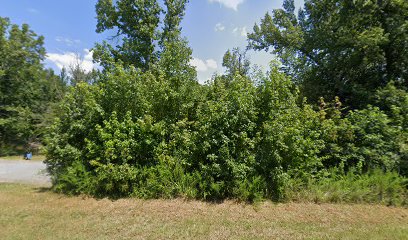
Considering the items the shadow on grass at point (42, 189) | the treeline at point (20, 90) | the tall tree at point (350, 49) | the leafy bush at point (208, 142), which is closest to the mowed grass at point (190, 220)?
the leafy bush at point (208, 142)

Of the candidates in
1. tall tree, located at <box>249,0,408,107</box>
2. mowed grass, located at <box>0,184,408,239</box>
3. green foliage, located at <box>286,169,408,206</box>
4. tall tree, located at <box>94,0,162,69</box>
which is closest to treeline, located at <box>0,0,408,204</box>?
green foliage, located at <box>286,169,408,206</box>

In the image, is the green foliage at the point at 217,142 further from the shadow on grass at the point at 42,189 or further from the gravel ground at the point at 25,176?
the gravel ground at the point at 25,176

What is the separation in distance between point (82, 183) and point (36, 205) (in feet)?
3.85

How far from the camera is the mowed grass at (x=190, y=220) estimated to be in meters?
4.68

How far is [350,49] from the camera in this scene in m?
10.6

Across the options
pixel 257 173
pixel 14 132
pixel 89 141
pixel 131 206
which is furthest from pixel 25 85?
pixel 257 173

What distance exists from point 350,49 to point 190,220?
10.2 m

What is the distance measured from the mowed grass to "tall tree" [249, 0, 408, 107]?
5980 mm

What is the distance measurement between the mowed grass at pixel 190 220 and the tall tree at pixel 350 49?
19.6 feet

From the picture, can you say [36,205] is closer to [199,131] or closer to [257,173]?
[199,131]

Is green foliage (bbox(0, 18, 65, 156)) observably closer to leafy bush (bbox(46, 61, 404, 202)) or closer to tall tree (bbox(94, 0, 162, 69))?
tall tree (bbox(94, 0, 162, 69))

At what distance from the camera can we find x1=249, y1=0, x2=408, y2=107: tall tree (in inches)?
390

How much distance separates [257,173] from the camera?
635 cm

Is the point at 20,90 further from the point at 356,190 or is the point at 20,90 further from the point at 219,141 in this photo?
the point at 356,190
